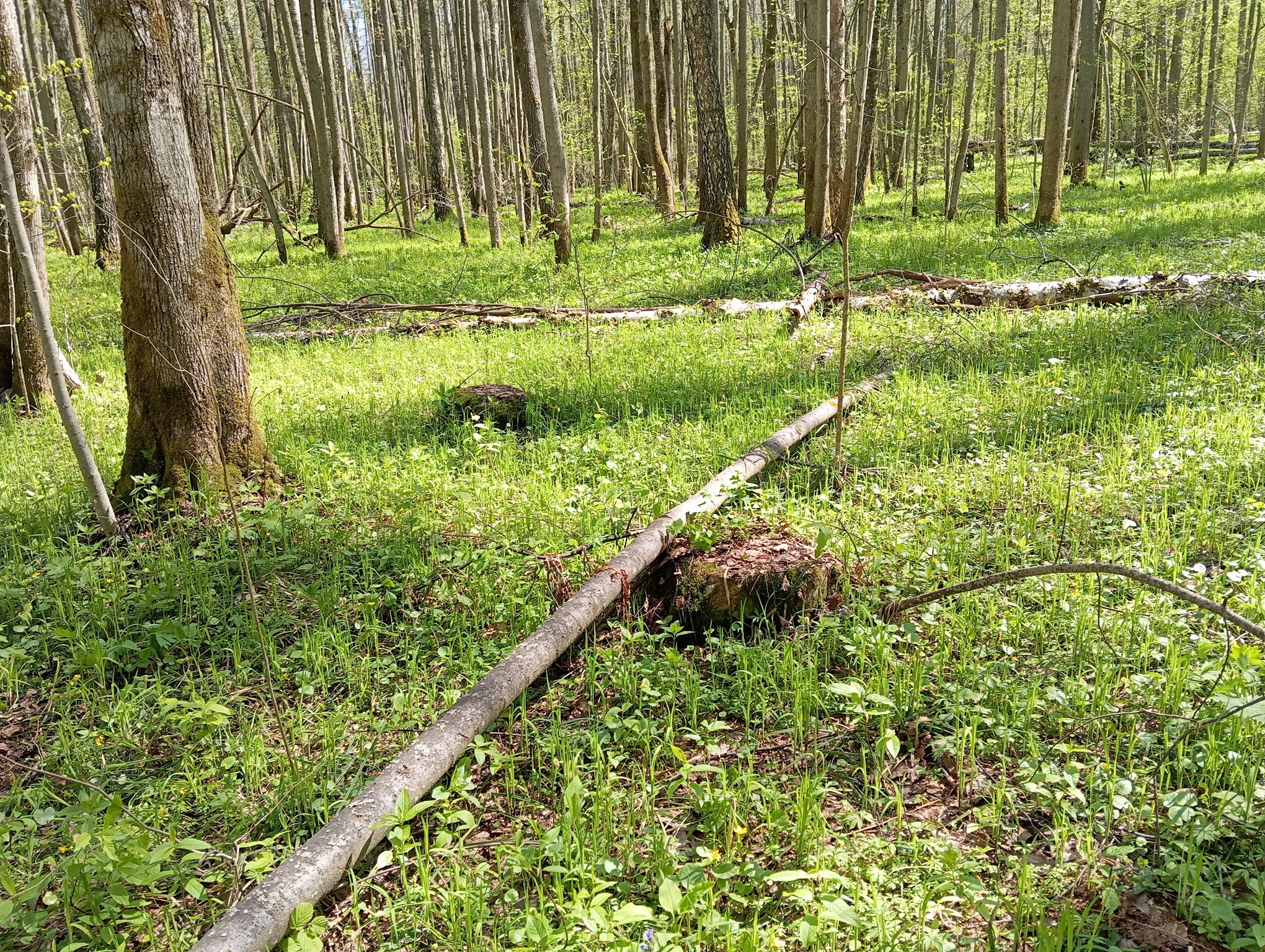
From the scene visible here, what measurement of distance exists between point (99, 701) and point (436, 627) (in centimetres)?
139

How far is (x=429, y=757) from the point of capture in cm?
270

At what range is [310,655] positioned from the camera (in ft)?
11.6

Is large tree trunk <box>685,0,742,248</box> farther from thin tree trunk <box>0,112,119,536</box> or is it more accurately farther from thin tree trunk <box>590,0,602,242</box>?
thin tree trunk <box>0,112,119,536</box>

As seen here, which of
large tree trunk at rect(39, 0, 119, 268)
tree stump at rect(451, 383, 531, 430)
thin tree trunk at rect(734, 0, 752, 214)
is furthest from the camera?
thin tree trunk at rect(734, 0, 752, 214)

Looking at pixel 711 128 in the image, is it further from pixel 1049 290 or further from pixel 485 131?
pixel 1049 290

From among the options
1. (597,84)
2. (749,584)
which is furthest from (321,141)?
(749,584)

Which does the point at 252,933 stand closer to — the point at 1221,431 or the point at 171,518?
the point at 171,518

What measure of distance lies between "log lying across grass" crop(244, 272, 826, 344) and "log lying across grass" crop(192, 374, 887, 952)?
17.4 feet

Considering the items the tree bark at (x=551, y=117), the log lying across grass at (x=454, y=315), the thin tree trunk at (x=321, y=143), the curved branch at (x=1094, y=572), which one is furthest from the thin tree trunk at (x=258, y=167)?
the curved branch at (x=1094, y=572)

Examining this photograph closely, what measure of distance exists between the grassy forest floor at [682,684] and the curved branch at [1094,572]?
5.2 inches

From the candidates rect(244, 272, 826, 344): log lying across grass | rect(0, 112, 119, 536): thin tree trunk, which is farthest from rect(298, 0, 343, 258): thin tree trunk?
rect(0, 112, 119, 536): thin tree trunk

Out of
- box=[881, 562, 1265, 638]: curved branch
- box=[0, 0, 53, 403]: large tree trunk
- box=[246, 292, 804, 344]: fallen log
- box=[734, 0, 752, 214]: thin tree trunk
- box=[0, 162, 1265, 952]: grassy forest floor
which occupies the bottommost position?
box=[0, 162, 1265, 952]: grassy forest floor

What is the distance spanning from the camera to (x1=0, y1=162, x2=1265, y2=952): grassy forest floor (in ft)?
7.50

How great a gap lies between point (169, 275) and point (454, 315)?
5740 mm
